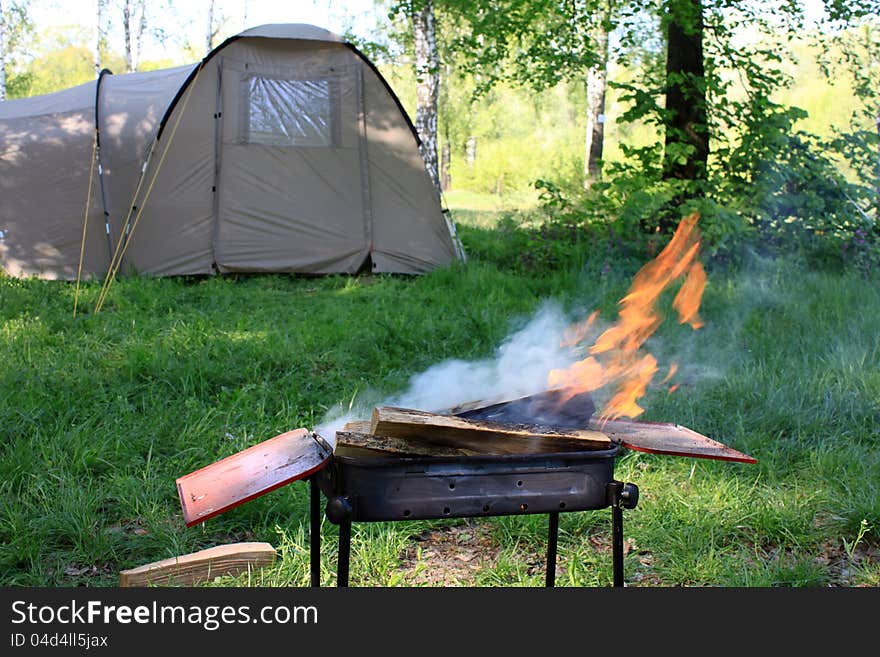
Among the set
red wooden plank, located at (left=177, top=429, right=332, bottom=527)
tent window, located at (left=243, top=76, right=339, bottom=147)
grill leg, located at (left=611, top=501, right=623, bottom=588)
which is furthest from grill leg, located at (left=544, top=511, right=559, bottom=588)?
tent window, located at (left=243, top=76, right=339, bottom=147)

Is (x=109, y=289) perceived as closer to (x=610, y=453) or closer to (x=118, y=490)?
(x=118, y=490)

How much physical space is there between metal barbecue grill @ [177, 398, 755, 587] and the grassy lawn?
765mm

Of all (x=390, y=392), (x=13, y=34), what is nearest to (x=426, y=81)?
(x=390, y=392)

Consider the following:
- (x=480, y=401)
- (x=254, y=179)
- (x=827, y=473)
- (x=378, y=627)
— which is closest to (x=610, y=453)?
(x=480, y=401)

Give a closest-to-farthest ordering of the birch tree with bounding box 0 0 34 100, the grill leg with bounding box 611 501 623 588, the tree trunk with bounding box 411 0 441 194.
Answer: the grill leg with bounding box 611 501 623 588, the tree trunk with bounding box 411 0 441 194, the birch tree with bounding box 0 0 34 100

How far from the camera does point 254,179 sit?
8016 mm

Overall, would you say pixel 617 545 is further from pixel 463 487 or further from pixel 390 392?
pixel 390 392

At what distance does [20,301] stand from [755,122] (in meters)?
6.29

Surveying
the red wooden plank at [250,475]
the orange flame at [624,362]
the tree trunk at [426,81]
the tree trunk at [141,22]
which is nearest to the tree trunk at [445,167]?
the tree trunk at [141,22]

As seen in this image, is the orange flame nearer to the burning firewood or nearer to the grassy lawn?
the burning firewood

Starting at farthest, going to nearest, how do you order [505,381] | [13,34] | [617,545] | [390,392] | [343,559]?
[13,34]
[390,392]
[505,381]
[617,545]
[343,559]

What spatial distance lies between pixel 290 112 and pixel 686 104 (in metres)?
3.82

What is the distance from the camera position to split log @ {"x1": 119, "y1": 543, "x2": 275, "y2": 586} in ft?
8.17

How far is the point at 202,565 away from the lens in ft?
8.47
